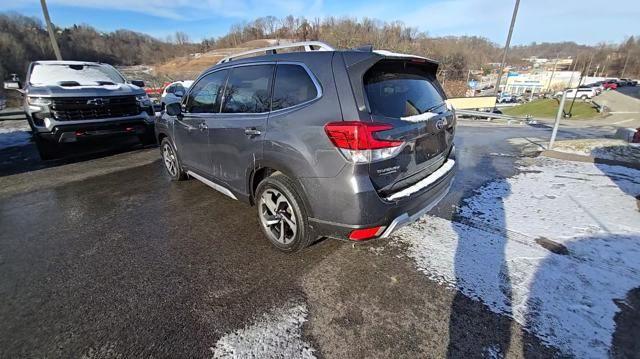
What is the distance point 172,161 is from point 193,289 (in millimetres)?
3108

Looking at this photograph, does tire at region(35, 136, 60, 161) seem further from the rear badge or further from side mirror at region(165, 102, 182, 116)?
the rear badge

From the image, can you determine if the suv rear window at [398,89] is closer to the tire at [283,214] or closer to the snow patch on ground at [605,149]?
the tire at [283,214]

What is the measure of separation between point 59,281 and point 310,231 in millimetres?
2174

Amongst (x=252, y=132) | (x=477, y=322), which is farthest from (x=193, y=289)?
(x=477, y=322)

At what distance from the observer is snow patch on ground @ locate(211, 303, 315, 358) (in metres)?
1.92

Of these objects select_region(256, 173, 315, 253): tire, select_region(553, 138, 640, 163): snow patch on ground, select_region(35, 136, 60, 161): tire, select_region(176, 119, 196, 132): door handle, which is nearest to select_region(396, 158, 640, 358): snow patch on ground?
select_region(256, 173, 315, 253): tire

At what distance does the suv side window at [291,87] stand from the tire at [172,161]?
2614 millimetres

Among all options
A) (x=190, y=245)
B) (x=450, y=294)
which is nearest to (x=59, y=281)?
(x=190, y=245)

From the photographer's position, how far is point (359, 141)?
2.24 meters

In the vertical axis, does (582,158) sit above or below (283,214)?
below

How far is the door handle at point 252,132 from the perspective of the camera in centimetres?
290

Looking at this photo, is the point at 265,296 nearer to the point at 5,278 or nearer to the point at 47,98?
the point at 5,278

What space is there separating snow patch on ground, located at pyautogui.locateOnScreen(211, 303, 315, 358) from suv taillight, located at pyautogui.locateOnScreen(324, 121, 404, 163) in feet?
4.06

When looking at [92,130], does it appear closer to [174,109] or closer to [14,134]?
[174,109]
